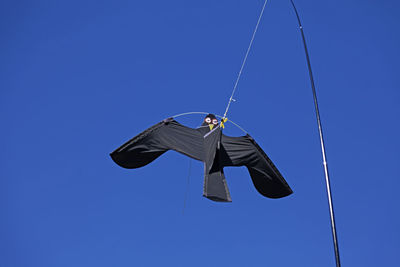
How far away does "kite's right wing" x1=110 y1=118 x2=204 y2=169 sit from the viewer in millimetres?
5398

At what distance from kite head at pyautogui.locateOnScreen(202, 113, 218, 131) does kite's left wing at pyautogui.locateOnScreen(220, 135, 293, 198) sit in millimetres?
425

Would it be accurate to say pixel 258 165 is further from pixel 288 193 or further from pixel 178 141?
pixel 178 141

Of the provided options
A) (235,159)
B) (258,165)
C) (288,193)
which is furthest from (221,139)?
(288,193)

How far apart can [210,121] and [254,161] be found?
994mm

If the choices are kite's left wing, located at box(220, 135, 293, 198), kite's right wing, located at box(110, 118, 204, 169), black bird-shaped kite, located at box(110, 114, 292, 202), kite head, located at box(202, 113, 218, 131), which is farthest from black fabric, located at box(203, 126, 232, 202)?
kite head, located at box(202, 113, 218, 131)

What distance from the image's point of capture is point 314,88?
5070 mm

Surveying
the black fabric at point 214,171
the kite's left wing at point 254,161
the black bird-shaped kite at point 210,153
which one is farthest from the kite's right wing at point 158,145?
the kite's left wing at point 254,161

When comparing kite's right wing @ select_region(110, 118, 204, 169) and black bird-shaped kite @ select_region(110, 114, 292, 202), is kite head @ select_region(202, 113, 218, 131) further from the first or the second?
kite's right wing @ select_region(110, 118, 204, 169)

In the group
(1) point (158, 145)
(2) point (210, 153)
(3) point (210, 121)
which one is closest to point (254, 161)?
(2) point (210, 153)

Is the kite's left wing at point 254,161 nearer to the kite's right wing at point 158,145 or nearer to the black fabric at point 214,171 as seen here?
the black fabric at point 214,171

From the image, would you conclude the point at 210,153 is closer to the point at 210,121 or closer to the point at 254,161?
the point at 254,161

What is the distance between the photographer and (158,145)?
5.56 meters

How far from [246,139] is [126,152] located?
1.86 metres

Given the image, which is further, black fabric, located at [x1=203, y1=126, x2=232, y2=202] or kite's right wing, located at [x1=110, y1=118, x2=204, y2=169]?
kite's right wing, located at [x1=110, y1=118, x2=204, y2=169]
